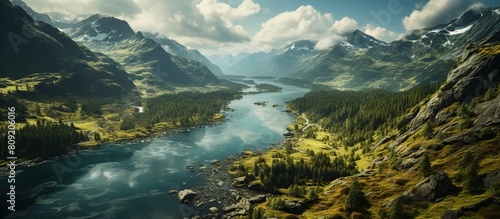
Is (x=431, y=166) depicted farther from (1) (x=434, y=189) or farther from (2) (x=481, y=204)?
(2) (x=481, y=204)

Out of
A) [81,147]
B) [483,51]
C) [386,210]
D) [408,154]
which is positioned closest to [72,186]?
[81,147]

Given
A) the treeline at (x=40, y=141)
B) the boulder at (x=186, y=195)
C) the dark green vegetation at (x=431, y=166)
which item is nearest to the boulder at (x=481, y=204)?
the dark green vegetation at (x=431, y=166)

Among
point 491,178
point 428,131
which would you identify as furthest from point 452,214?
point 428,131

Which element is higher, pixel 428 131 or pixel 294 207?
pixel 428 131

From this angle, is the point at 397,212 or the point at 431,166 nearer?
the point at 397,212

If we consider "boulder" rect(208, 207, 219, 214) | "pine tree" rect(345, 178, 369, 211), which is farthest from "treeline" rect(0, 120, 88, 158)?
"pine tree" rect(345, 178, 369, 211)

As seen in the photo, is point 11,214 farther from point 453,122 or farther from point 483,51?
point 483,51
